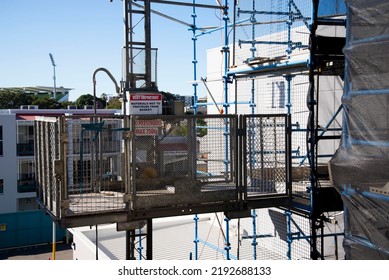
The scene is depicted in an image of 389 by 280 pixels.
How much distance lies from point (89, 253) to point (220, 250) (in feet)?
11.5

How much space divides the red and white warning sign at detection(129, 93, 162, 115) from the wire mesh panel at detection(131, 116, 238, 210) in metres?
0.84

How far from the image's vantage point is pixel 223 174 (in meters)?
8.31

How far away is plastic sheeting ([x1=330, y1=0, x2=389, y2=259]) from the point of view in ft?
19.0

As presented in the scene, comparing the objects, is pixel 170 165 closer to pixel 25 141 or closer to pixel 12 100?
pixel 25 141

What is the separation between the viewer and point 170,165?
23.9ft

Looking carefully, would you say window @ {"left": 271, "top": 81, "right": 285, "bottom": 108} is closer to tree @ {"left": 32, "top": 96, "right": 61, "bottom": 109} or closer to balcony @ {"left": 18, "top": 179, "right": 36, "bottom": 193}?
balcony @ {"left": 18, "top": 179, "right": 36, "bottom": 193}

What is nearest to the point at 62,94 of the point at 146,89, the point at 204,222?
the point at 204,222

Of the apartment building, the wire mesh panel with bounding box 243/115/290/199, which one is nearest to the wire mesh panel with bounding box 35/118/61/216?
the wire mesh panel with bounding box 243/115/290/199

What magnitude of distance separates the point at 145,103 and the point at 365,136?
3.31 metres

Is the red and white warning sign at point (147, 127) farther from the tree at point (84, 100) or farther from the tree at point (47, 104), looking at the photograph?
the tree at point (84, 100)

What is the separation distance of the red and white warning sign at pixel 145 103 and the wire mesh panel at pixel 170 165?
837mm

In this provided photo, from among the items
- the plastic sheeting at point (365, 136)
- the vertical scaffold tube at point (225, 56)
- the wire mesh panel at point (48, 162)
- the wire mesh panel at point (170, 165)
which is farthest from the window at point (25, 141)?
the plastic sheeting at point (365, 136)

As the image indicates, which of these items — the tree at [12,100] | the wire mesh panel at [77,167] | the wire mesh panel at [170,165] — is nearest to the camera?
the wire mesh panel at [77,167]

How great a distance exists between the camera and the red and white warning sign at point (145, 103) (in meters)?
7.99
